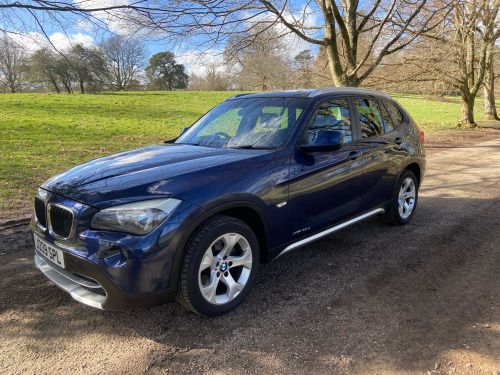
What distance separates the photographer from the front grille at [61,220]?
2633 mm

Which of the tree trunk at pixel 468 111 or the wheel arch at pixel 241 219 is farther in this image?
the tree trunk at pixel 468 111

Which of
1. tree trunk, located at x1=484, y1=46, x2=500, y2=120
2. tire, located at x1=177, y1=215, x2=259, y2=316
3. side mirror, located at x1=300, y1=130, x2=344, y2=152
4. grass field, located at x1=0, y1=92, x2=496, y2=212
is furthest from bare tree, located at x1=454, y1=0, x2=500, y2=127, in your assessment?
tire, located at x1=177, y1=215, x2=259, y2=316

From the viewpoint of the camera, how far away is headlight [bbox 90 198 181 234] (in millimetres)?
2484

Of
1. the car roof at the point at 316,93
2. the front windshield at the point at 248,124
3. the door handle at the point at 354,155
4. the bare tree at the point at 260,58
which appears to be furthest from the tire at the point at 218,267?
the bare tree at the point at 260,58

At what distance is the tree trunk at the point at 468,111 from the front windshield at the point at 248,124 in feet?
64.8

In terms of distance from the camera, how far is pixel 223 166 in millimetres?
2951

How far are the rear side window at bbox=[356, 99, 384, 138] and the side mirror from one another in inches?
36.5

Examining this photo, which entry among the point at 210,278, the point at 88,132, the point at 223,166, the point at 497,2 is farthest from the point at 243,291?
the point at 497,2

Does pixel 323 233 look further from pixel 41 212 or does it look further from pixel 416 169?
pixel 41 212

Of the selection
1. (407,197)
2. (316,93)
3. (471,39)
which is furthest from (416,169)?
(471,39)

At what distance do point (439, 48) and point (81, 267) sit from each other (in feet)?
50.2

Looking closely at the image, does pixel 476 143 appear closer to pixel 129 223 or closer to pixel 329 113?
pixel 329 113

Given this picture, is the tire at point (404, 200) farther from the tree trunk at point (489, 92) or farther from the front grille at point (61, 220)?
the tree trunk at point (489, 92)

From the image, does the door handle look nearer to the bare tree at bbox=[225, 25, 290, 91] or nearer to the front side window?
the front side window
